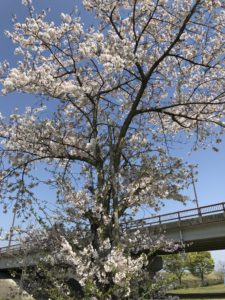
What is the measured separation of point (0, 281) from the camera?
162 ft

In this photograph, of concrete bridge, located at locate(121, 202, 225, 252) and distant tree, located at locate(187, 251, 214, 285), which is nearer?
concrete bridge, located at locate(121, 202, 225, 252)

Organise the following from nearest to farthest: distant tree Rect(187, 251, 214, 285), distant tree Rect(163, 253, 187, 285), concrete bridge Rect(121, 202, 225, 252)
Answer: distant tree Rect(163, 253, 187, 285) < concrete bridge Rect(121, 202, 225, 252) < distant tree Rect(187, 251, 214, 285)

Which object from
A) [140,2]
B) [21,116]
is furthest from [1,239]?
[140,2]

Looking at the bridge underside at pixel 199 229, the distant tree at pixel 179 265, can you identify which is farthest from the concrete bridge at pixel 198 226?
the distant tree at pixel 179 265

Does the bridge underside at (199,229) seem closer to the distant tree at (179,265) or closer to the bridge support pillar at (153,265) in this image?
the bridge support pillar at (153,265)

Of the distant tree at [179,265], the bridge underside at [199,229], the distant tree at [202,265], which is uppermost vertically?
the distant tree at [202,265]

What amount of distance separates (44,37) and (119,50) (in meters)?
2.00

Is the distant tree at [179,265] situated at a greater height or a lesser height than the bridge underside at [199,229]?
lesser

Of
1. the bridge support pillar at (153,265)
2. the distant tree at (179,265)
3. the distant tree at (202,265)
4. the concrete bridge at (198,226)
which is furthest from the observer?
the distant tree at (202,265)

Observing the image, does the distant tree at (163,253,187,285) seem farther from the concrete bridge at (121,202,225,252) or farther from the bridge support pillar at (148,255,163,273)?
the concrete bridge at (121,202,225,252)

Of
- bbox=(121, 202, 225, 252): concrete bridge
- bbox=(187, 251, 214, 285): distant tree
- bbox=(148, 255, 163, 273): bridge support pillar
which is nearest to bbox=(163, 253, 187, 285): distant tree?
bbox=(148, 255, 163, 273): bridge support pillar

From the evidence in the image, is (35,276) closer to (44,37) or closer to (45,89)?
(45,89)

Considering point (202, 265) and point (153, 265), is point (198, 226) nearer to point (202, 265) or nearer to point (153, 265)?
point (153, 265)

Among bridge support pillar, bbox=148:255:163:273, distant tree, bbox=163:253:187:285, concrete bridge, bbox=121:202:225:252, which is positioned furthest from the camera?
concrete bridge, bbox=121:202:225:252
